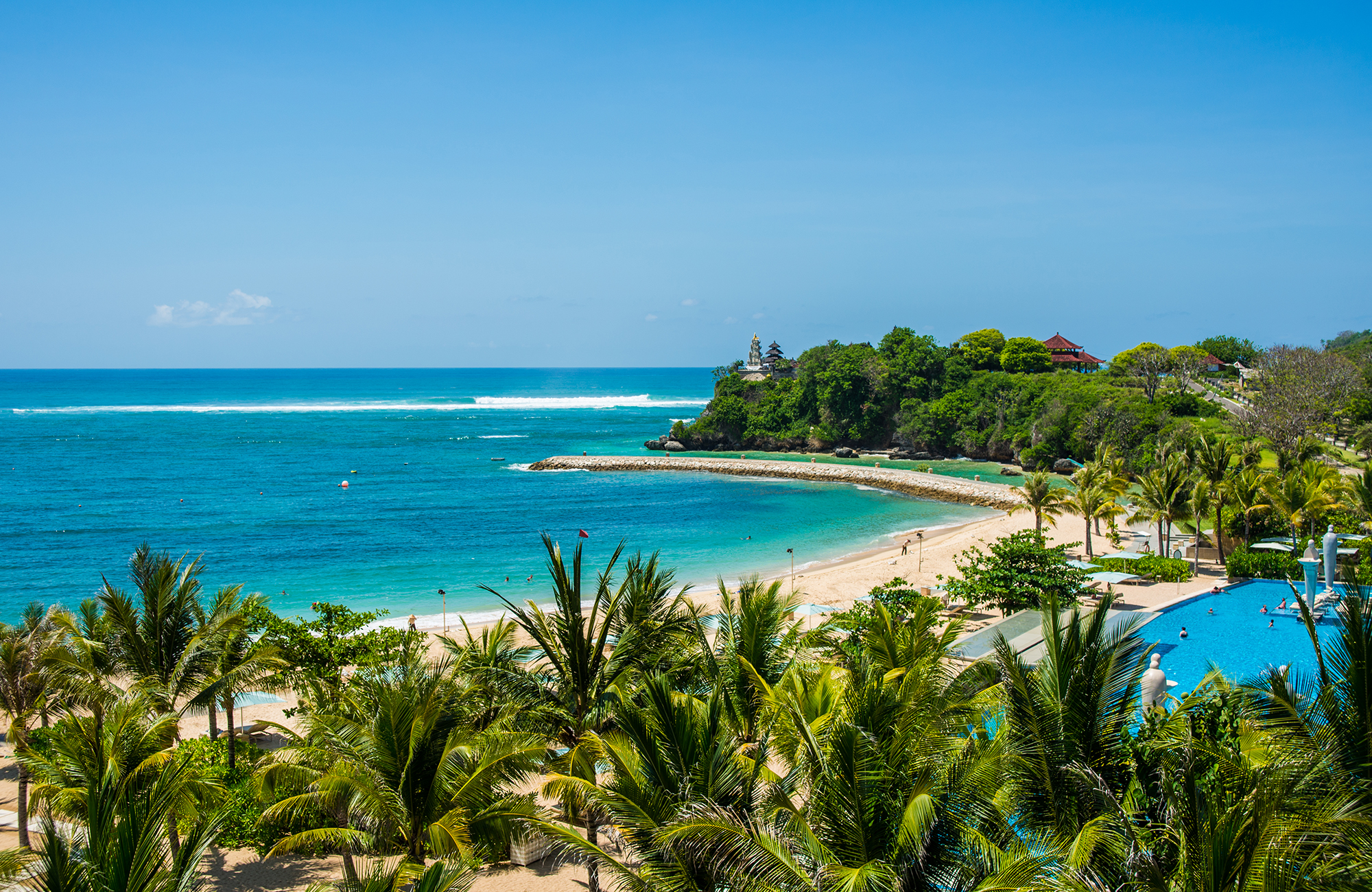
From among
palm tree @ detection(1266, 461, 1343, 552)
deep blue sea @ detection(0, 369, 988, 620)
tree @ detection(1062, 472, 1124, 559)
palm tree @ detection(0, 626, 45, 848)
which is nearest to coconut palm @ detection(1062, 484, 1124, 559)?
tree @ detection(1062, 472, 1124, 559)

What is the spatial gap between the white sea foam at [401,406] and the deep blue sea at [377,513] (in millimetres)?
35560

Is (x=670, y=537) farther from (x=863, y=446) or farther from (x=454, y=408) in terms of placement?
(x=454, y=408)

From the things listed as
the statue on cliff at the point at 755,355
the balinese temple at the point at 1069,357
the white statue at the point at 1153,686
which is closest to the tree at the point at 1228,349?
the balinese temple at the point at 1069,357

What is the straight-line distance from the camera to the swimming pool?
1927cm

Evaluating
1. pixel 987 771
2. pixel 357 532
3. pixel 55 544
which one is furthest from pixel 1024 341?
pixel 987 771

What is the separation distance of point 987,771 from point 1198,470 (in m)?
30.6

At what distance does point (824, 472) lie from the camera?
67312mm

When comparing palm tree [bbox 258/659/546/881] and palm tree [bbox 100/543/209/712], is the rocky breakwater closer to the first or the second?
palm tree [bbox 100/543/209/712]

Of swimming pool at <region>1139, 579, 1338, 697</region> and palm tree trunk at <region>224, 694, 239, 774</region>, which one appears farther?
swimming pool at <region>1139, 579, 1338, 697</region>

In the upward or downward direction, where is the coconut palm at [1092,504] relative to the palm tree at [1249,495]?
downward

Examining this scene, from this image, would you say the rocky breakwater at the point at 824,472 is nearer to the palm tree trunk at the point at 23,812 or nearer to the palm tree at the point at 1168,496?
the palm tree at the point at 1168,496

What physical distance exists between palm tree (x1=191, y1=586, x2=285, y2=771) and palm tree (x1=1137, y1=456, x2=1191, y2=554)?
28156 mm

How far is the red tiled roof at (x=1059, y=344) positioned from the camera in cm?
10056

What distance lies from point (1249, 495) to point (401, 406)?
14472cm
